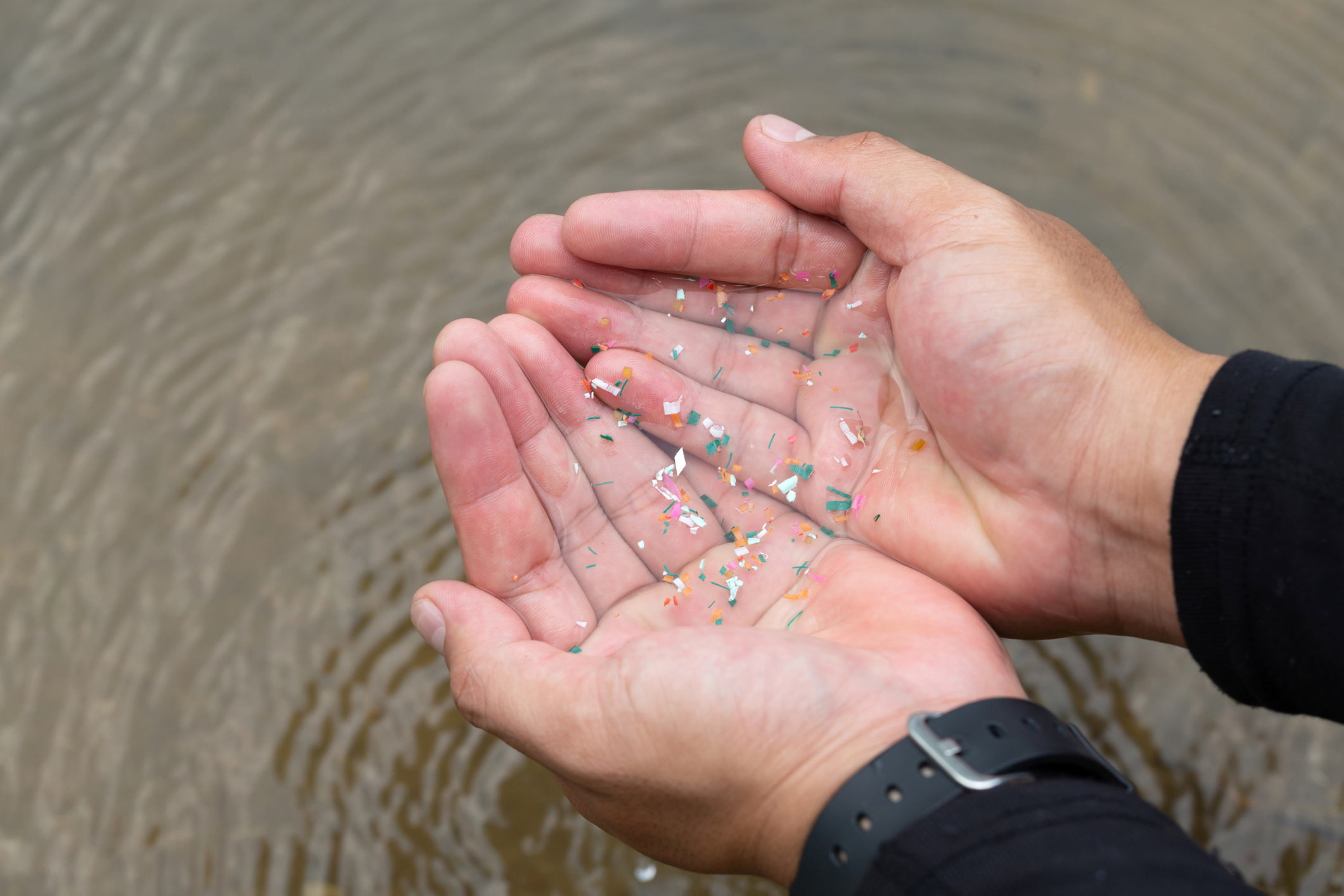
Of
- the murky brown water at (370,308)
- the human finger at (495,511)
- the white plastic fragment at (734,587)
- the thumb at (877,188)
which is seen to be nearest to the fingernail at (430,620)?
the human finger at (495,511)

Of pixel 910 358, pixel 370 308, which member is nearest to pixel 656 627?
pixel 910 358

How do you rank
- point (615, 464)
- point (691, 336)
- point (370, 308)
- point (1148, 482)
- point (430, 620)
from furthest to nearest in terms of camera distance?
point (370, 308), point (691, 336), point (615, 464), point (430, 620), point (1148, 482)

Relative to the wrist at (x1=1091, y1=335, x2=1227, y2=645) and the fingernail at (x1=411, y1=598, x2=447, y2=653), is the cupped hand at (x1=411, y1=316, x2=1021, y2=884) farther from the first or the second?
the wrist at (x1=1091, y1=335, x2=1227, y2=645)

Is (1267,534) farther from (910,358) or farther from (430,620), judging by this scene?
(430,620)

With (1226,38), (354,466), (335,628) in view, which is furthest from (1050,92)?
(335,628)

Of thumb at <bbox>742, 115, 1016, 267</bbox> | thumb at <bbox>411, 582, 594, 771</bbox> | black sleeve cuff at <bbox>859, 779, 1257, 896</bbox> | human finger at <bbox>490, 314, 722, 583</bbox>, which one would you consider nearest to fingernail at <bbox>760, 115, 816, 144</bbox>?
thumb at <bbox>742, 115, 1016, 267</bbox>

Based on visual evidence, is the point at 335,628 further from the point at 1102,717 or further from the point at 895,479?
the point at 1102,717
